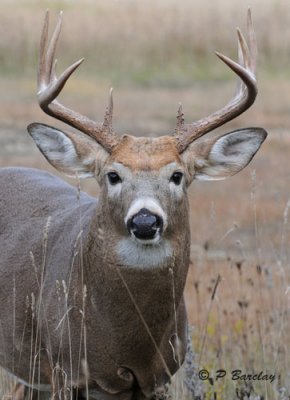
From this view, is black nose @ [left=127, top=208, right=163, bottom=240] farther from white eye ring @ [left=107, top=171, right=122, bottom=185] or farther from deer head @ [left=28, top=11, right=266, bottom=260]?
white eye ring @ [left=107, top=171, right=122, bottom=185]

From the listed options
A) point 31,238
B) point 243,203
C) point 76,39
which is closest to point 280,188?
point 243,203

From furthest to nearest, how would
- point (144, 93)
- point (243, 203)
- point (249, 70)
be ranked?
point (144, 93) → point (243, 203) → point (249, 70)

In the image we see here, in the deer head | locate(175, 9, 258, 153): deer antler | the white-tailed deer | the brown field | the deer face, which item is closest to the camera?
the deer face

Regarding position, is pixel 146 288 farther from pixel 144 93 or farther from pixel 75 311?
pixel 144 93

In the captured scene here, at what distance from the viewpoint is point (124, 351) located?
6164mm

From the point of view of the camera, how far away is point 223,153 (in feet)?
21.3

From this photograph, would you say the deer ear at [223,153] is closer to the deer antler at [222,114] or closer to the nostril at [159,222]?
the deer antler at [222,114]

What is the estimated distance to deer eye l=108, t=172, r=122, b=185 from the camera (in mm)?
6016

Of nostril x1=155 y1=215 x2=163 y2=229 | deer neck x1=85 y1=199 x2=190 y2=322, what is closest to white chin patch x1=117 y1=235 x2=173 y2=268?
deer neck x1=85 y1=199 x2=190 y2=322

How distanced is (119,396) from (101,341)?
285 mm

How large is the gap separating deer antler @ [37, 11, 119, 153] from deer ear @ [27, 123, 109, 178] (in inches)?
2.5

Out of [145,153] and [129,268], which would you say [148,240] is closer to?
[129,268]
